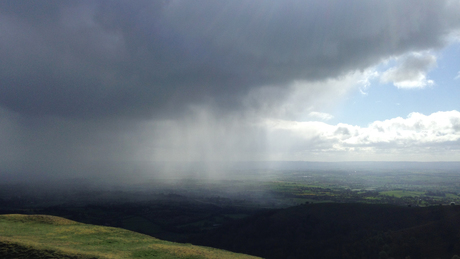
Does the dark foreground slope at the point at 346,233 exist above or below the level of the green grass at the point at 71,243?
below

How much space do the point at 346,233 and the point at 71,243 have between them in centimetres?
7372

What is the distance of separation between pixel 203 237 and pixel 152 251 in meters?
68.8

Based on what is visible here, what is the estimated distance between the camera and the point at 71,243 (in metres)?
28.5

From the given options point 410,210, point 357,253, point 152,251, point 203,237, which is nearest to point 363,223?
point 410,210

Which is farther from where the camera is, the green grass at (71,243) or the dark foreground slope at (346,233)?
the dark foreground slope at (346,233)

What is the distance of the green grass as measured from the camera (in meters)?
22.0

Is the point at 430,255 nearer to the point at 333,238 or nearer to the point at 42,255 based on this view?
the point at 333,238

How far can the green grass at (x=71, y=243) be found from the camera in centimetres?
2202

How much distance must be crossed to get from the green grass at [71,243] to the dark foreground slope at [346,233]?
44.9m

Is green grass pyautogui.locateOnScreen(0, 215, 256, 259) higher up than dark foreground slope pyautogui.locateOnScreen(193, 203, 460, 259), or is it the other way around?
green grass pyautogui.locateOnScreen(0, 215, 256, 259)

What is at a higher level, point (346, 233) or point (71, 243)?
point (71, 243)

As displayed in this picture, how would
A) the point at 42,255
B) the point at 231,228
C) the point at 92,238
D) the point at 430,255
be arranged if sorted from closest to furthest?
the point at 42,255
the point at 92,238
the point at 430,255
the point at 231,228

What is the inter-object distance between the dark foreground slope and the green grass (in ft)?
147

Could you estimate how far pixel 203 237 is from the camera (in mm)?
91500
